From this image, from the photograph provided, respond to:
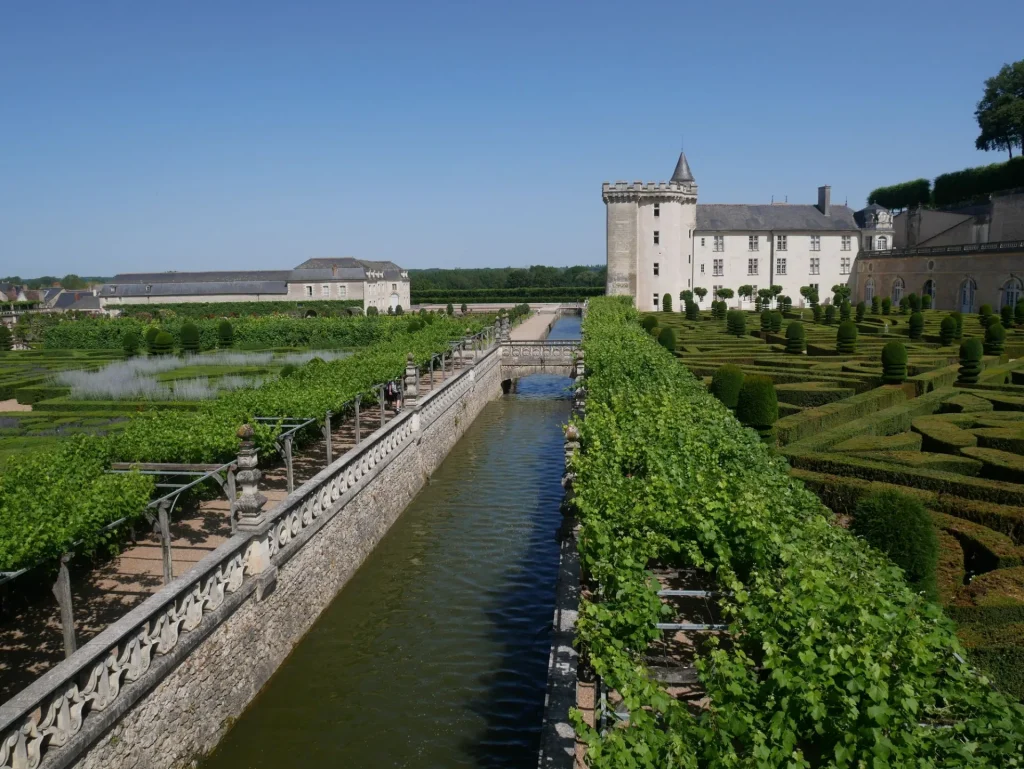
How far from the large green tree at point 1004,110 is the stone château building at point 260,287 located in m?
51.5

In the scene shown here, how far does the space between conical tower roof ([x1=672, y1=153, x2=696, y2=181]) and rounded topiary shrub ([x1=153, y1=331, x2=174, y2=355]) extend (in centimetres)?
3778

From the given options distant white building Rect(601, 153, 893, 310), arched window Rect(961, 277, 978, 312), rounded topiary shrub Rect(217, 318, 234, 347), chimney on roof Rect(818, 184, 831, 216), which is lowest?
rounded topiary shrub Rect(217, 318, 234, 347)

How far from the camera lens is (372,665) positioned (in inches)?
396

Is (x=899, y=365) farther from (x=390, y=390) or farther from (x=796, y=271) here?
(x=796, y=271)

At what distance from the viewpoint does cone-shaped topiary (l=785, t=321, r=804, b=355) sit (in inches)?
1116

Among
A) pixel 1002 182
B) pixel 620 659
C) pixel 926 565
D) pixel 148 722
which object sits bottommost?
pixel 148 722

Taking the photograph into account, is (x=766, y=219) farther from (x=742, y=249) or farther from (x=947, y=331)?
(x=947, y=331)

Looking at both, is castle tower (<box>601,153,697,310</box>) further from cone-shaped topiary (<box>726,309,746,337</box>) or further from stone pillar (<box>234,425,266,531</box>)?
stone pillar (<box>234,425,266,531</box>)

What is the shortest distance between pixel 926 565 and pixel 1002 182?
211 ft

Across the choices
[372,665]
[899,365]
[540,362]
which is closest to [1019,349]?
[899,365]

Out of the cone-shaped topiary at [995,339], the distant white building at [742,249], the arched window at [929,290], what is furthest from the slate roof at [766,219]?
the cone-shaped topiary at [995,339]

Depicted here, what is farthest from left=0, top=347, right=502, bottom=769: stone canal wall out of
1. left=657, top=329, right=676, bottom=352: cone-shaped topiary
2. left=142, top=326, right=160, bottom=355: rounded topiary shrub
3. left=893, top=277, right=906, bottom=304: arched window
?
left=893, top=277, right=906, bottom=304: arched window

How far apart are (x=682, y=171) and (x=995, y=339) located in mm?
35760

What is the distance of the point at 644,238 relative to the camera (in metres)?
54.2
